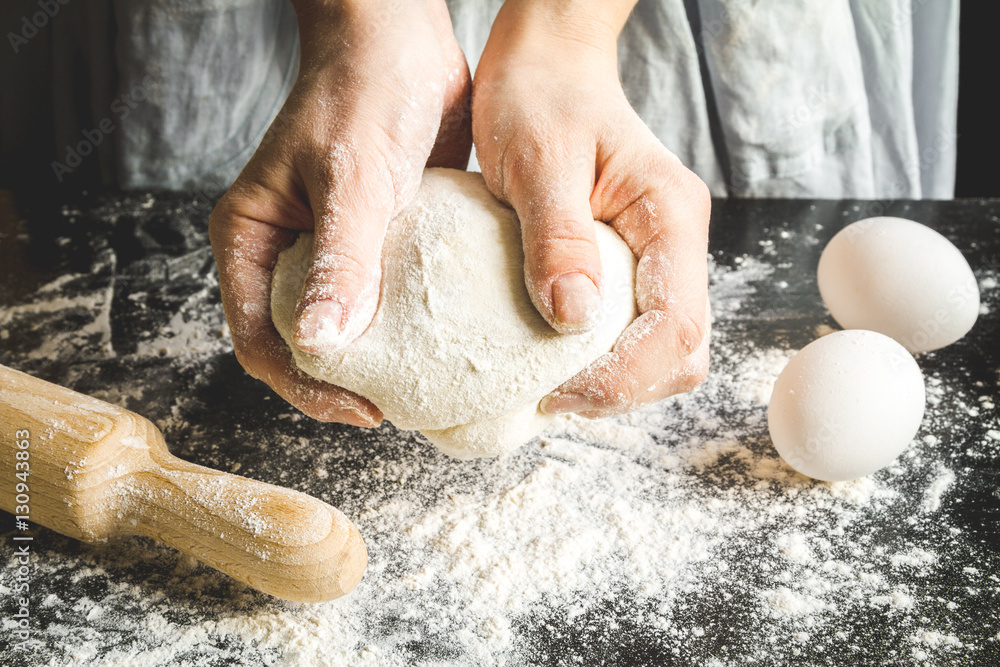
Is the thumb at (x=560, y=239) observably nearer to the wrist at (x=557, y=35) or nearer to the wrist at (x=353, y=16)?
the wrist at (x=557, y=35)

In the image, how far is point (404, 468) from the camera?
1301 millimetres

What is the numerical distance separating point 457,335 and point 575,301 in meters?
0.17

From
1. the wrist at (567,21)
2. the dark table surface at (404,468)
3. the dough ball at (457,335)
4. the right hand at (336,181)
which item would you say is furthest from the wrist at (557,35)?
the dark table surface at (404,468)

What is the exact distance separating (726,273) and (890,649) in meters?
1.00

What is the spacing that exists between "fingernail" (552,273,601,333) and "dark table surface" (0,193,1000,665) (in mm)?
428

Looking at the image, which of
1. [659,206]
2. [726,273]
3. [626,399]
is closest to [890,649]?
[626,399]

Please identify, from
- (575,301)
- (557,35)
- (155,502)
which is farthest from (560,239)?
(155,502)

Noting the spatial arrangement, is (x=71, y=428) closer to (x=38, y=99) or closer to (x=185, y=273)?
(x=185, y=273)

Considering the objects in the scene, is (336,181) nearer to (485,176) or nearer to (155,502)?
(485,176)

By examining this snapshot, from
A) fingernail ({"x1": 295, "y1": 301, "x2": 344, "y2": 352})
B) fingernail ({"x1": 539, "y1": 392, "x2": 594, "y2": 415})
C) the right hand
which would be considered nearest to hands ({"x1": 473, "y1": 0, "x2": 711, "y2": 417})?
fingernail ({"x1": 539, "y1": 392, "x2": 594, "y2": 415})

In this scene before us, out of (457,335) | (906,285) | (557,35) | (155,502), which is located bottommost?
(906,285)

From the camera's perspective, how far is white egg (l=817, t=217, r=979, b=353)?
151cm

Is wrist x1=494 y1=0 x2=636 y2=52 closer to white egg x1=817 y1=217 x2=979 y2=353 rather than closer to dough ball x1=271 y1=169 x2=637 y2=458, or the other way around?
dough ball x1=271 y1=169 x2=637 y2=458

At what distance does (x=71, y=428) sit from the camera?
1109mm
